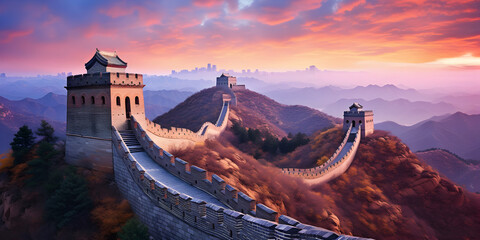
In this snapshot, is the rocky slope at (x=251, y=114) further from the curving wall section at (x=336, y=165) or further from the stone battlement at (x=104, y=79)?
the stone battlement at (x=104, y=79)

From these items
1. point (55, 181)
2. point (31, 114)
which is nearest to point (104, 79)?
point (55, 181)

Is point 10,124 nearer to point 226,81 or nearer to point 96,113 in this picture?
point 226,81

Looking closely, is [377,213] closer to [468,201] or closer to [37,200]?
[468,201]

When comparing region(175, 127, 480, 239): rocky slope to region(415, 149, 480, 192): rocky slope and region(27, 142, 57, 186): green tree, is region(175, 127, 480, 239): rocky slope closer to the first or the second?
region(27, 142, 57, 186): green tree

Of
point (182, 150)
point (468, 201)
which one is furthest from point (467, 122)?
point (182, 150)

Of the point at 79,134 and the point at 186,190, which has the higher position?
the point at 79,134

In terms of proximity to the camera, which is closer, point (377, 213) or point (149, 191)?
point (149, 191)

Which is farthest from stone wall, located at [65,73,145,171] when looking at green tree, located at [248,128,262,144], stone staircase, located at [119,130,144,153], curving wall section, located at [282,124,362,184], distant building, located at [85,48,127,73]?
green tree, located at [248,128,262,144]

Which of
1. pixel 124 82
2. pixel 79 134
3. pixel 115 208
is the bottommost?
pixel 115 208
